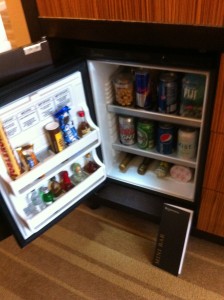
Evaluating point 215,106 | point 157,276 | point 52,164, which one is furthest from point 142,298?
point 215,106

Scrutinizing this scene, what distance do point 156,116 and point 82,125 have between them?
0.32 meters

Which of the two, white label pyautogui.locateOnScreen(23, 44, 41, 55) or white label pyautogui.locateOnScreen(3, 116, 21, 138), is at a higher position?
white label pyautogui.locateOnScreen(23, 44, 41, 55)

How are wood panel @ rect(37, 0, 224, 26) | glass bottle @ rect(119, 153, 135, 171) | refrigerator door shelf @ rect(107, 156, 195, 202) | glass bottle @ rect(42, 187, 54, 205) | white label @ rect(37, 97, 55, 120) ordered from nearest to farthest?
1. wood panel @ rect(37, 0, 224, 26)
2. white label @ rect(37, 97, 55, 120)
3. glass bottle @ rect(42, 187, 54, 205)
4. refrigerator door shelf @ rect(107, 156, 195, 202)
5. glass bottle @ rect(119, 153, 135, 171)

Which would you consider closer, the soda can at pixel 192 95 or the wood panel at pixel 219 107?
the wood panel at pixel 219 107

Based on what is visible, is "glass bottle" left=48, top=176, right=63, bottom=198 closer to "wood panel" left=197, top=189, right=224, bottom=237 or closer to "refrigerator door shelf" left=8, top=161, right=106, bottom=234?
"refrigerator door shelf" left=8, top=161, right=106, bottom=234

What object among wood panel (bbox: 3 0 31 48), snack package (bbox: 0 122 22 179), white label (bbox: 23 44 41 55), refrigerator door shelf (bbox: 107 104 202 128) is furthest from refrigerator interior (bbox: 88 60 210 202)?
snack package (bbox: 0 122 22 179)

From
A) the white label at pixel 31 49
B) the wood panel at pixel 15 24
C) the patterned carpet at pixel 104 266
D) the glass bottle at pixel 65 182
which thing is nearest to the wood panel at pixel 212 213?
the patterned carpet at pixel 104 266

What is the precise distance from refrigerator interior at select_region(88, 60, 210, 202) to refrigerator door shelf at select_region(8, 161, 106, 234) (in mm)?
192

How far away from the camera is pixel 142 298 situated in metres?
1.20

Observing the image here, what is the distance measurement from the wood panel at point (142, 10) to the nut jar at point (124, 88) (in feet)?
1.19

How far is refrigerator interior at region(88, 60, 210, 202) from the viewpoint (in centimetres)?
118

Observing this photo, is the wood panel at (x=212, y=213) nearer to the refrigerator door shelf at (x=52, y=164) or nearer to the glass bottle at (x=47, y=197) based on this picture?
the refrigerator door shelf at (x=52, y=164)

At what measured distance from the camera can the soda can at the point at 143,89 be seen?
1177 millimetres

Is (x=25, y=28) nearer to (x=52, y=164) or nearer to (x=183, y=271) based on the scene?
(x=52, y=164)
